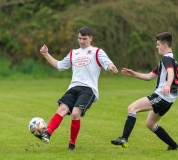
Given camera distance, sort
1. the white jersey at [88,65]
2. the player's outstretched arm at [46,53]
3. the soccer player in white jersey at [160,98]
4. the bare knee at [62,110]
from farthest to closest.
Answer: the player's outstretched arm at [46,53] → the white jersey at [88,65] → the bare knee at [62,110] → the soccer player in white jersey at [160,98]

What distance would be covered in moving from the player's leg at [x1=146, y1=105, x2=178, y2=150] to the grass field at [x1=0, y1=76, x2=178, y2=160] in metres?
0.19

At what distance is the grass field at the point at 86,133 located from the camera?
8.44 m

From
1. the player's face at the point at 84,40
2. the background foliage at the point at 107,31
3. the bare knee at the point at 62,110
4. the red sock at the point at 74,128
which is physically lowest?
the background foliage at the point at 107,31

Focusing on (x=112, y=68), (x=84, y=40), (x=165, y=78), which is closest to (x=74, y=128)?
(x=112, y=68)

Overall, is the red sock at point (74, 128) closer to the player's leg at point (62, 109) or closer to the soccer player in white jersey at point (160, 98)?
the player's leg at point (62, 109)

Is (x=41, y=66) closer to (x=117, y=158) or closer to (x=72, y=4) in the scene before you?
(x=72, y=4)

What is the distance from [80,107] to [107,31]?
69.7 ft

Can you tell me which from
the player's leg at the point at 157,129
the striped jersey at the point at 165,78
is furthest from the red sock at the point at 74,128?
the striped jersey at the point at 165,78

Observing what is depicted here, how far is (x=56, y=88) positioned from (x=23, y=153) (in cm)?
1521

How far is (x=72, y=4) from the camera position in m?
31.1

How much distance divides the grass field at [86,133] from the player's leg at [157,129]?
192mm

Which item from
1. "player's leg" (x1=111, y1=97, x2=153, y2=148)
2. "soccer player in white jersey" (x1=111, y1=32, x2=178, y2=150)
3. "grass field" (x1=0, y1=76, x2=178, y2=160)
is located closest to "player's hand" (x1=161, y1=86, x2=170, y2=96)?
"soccer player in white jersey" (x1=111, y1=32, x2=178, y2=150)

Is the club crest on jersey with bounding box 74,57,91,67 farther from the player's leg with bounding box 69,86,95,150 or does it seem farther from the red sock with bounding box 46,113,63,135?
the red sock with bounding box 46,113,63,135

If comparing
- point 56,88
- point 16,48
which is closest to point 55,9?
point 16,48
